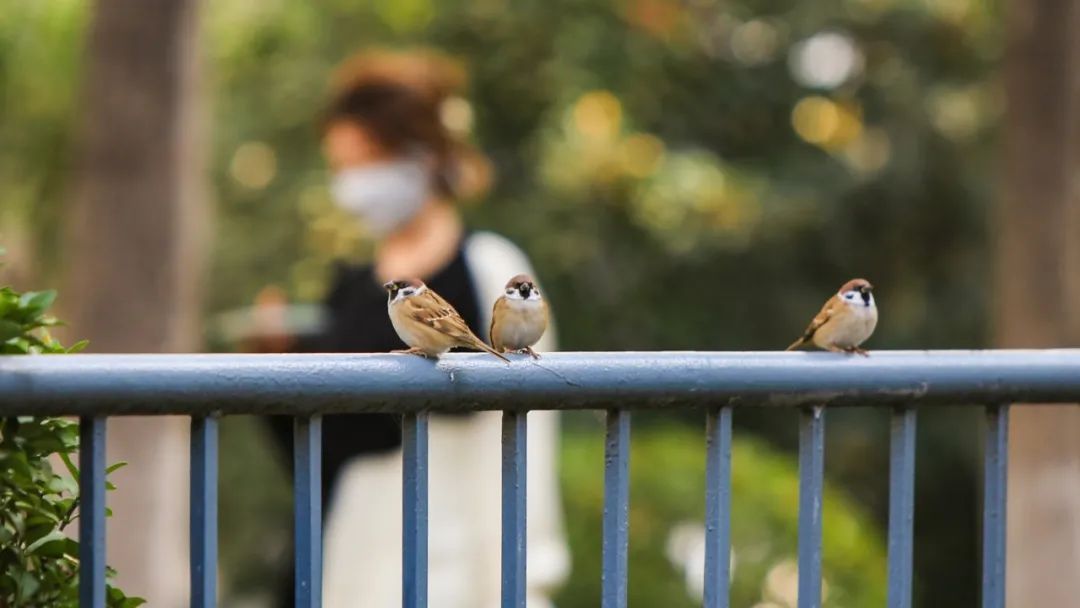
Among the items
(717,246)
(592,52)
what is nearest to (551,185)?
(592,52)

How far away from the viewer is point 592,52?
10328 millimetres

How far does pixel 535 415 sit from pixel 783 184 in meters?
7.59

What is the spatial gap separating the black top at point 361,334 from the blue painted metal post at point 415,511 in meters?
2.43

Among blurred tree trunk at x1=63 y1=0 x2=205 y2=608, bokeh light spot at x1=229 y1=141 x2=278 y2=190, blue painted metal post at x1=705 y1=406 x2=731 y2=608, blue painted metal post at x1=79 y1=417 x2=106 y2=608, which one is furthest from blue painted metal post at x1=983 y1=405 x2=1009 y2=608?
bokeh light spot at x1=229 y1=141 x2=278 y2=190

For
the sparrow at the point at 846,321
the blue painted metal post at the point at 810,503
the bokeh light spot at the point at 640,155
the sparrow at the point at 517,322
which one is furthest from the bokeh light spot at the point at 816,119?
the blue painted metal post at the point at 810,503

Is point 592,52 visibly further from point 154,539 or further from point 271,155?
point 154,539

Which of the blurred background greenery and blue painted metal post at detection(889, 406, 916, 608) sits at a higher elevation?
the blurred background greenery

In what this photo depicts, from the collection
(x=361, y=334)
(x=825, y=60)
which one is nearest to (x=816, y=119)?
(x=825, y=60)

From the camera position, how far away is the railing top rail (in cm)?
162

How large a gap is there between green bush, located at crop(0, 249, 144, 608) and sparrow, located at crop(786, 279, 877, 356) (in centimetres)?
115

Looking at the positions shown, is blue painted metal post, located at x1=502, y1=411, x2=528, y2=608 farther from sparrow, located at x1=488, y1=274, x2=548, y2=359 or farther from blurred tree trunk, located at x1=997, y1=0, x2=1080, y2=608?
blurred tree trunk, located at x1=997, y1=0, x2=1080, y2=608

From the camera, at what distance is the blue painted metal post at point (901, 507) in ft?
6.51

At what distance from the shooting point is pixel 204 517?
1682 mm

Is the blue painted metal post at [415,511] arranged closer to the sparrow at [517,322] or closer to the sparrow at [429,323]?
the sparrow at [429,323]
